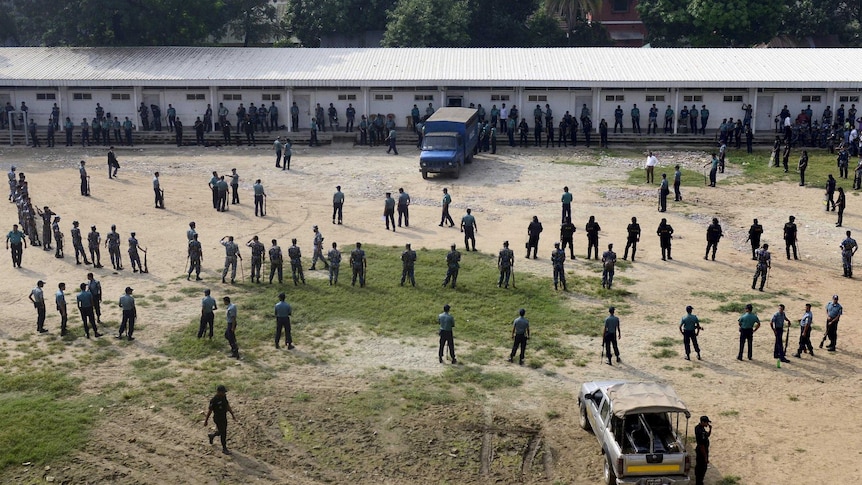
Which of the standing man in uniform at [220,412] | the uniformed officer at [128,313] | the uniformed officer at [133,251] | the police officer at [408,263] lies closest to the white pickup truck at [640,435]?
the standing man in uniform at [220,412]

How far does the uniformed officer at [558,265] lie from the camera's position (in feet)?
89.6

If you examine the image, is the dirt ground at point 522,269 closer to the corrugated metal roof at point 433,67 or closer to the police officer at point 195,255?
the police officer at point 195,255

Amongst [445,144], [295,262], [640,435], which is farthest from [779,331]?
[445,144]

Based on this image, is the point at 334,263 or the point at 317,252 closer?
the point at 334,263

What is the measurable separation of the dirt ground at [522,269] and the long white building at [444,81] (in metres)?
4.11

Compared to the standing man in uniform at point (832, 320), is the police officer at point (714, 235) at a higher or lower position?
higher

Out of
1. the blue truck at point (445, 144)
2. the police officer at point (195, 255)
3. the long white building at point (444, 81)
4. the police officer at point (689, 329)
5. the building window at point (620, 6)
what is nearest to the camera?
the police officer at point (689, 329)

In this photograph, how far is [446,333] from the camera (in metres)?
22.5

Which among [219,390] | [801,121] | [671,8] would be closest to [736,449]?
[219,390]

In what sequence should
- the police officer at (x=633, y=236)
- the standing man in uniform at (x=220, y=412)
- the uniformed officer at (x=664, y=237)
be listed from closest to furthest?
the standing man in uniform at (x=220, y=412)
the police officer at (x=633, y=236)
the uniformed officer at (x=664, y=237)

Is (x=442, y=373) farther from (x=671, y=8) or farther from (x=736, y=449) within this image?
(x=671, y=8)

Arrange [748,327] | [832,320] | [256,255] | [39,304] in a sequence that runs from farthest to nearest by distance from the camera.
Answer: [256,255] < [39,304] < [832,320] < [748,327]

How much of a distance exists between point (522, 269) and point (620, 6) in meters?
53.6

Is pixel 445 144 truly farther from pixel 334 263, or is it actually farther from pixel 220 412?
pixel 220 412
